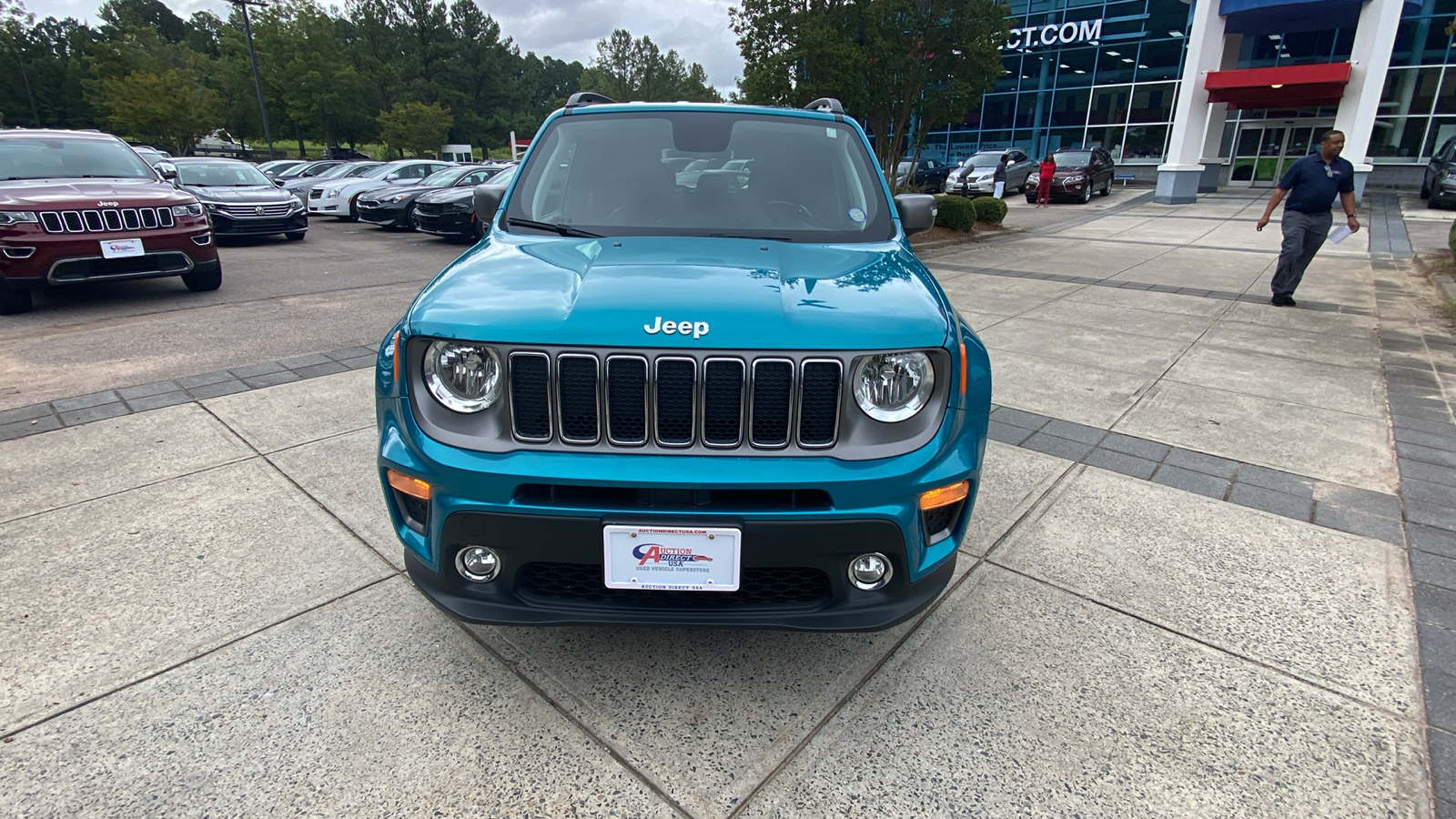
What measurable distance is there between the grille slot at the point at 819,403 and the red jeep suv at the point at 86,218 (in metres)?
7.63

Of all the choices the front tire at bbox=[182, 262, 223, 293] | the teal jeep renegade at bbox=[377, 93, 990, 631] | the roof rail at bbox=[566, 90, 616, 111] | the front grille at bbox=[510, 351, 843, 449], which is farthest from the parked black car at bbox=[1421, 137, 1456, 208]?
the front tire at bbox=[182, 262, 223, 293]

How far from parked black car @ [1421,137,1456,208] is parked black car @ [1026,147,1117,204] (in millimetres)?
7993

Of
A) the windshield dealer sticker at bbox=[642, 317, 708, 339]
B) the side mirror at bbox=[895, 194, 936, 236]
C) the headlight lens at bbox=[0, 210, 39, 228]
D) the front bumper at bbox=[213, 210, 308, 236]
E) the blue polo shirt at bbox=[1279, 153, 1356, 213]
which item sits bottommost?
the front bumper at bbox=[213, 210, 308, 236]

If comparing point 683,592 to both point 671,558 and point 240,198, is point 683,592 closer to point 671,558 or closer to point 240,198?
point 671,558

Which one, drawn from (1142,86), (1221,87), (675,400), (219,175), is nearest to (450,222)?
(219,175)

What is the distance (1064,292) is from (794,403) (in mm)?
8309

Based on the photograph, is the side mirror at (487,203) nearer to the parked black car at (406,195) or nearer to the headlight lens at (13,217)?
the headlight lens at (13,217)

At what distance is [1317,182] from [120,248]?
1161 cm

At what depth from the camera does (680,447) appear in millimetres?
1955

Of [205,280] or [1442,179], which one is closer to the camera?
[205,280]

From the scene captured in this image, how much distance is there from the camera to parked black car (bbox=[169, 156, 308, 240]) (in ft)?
40.4

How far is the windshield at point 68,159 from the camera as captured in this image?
22.9ft

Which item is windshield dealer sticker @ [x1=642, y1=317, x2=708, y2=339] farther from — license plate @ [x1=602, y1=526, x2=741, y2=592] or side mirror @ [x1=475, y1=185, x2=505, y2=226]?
side mirror @ [x1=475, y1=185, x2=505, y2=226]

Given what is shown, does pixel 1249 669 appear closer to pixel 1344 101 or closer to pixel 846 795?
pixel 846 795
